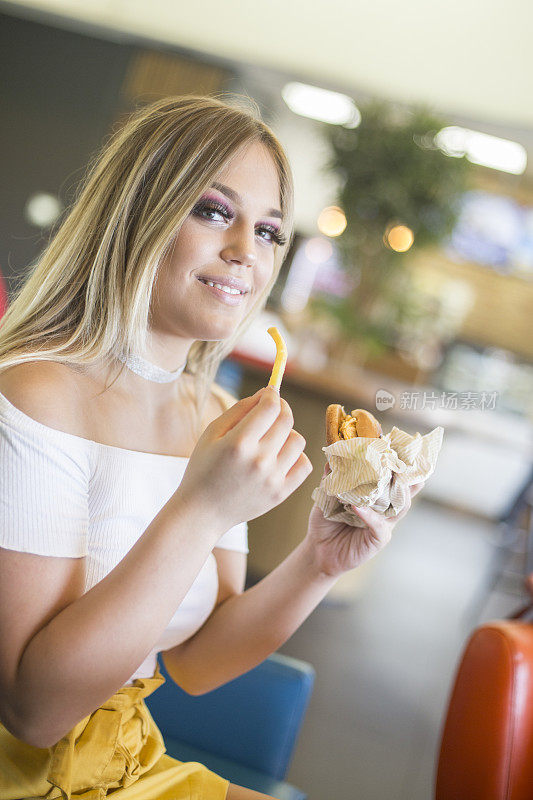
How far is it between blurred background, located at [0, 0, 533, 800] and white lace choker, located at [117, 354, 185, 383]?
0.17 metres

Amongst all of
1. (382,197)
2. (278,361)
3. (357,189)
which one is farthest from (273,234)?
(357,189)

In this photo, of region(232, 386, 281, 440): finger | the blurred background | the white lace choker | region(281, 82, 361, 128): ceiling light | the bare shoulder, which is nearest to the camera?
region(232, 386, 281, 440): finger

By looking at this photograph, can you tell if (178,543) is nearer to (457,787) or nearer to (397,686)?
(457,787)

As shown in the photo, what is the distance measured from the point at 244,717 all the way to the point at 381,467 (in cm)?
63

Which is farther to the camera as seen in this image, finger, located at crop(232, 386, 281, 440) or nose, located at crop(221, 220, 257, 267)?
nose, located at crop(221, 220, 257, 267)

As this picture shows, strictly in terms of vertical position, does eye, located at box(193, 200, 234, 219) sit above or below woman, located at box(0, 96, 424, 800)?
above

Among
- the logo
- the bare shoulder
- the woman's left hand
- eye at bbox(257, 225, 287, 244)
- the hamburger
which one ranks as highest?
eye at bbox(257, 225, 287, 244)

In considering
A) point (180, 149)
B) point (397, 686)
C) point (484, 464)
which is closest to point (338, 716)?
point (397, 686)

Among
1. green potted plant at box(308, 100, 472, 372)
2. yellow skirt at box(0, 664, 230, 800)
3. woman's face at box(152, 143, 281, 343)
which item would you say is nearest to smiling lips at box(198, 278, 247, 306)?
woman's face at box(152, 143, 281, 343)

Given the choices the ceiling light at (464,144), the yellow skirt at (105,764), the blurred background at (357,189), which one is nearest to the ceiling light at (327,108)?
the blurred background at (357,189)

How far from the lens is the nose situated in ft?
2.52

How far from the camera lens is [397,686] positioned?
92.7 inches

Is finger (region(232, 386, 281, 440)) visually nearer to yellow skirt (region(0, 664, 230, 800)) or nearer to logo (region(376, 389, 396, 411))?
logo (region(376, 389, 396, 411))

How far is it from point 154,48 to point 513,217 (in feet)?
19.0
